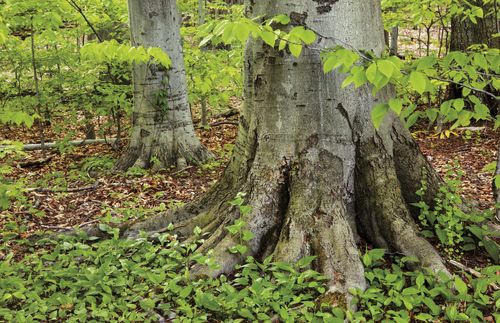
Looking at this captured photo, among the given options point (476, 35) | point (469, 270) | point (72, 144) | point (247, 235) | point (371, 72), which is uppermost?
point (476, 35)

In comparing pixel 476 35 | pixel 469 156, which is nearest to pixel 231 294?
pixel 469 156

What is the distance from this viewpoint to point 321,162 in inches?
125

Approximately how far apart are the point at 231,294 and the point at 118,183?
3669 mm

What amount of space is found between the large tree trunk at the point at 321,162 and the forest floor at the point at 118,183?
113 cm

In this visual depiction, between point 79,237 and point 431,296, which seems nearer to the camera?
point 431,296

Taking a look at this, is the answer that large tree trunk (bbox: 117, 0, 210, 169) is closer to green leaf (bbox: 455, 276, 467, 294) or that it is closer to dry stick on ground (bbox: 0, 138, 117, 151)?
dry stick on ground (bbox: 0, 138, 117, 151)

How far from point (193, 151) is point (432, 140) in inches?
161

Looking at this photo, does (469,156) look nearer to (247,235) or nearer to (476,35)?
(476,35)

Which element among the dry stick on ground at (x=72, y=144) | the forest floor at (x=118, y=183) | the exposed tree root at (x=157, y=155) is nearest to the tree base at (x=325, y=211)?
the forest floor at (x=118, y=183)

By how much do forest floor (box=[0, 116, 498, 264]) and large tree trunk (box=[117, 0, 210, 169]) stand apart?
1.06 feet

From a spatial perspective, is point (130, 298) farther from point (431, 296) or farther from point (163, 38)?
point (163, 38)

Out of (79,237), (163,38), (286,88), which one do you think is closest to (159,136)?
(163,38)

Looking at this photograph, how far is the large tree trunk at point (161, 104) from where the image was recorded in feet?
20.0

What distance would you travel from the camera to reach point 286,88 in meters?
3.15
